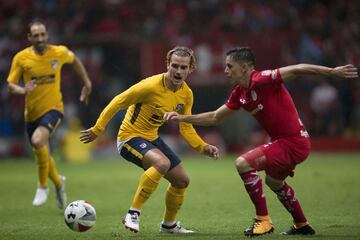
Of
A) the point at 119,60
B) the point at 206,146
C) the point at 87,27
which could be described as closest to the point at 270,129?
Answer: the point at 206,146

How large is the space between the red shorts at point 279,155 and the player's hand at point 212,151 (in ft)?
2.28

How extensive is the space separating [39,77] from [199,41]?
11.2 metres

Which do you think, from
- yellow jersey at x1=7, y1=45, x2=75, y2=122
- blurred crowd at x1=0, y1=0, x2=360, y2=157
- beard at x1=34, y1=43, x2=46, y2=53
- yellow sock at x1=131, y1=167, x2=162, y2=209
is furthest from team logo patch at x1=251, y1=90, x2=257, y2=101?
blurred crowd at x1=0, y1=0, x2=360, y2=157

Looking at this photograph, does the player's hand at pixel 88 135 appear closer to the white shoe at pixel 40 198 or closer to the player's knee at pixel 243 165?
the player's knee at pixel 243 165

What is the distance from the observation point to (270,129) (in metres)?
8.20

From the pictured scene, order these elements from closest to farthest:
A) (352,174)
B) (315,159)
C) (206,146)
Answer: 1. (206,146)
2. (352,174)
3. (315,159)

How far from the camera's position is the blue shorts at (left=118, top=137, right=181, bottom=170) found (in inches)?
341

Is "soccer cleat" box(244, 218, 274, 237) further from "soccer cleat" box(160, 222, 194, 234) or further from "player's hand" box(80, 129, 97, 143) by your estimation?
"player's hand" box(80, 129, 97, 143)

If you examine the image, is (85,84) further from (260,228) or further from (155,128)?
(260,228)

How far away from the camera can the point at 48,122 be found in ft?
38.0

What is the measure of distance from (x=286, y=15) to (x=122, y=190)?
11827 mm

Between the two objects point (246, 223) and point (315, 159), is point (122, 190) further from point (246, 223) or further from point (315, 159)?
point (315, 159)

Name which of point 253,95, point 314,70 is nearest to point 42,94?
point 253,95

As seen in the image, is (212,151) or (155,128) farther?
(155,128)
